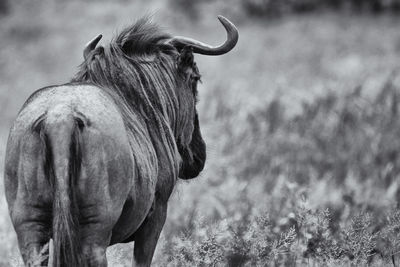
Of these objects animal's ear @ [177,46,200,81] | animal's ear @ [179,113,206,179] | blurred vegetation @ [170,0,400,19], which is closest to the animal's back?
animal's ear @ [177,46,200,81]

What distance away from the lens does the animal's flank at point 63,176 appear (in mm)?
4160

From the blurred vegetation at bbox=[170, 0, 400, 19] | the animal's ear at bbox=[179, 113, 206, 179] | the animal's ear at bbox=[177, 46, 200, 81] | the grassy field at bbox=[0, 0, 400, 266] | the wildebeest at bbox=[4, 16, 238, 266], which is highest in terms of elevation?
the wildebeest at bbox=[4, 16, 238, 266]

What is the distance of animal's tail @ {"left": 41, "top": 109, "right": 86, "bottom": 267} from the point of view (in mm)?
4160

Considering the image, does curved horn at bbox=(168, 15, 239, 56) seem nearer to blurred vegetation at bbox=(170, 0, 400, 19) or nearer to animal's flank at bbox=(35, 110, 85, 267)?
animal's flank at bbox=(35, 110, 85, 267)

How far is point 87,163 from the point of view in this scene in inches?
168

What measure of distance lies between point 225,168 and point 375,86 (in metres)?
6.51

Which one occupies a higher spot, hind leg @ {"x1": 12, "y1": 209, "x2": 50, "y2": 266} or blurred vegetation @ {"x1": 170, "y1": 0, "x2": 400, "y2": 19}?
hind leg @ {"x1": 12, "y1": 209, "x2": 50, "y2": 266}

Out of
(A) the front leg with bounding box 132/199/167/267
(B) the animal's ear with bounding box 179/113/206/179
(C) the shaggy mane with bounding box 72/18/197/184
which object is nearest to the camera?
(C) the shaggy mane with bounding box 72/18/197/184

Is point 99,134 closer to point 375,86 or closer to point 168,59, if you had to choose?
point 168,59

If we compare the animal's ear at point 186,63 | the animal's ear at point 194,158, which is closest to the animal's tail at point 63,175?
the animal's ear at point 186,63

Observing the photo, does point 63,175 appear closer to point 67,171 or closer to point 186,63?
point 67,171

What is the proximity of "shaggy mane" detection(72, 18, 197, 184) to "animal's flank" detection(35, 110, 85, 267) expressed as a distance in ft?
1.97

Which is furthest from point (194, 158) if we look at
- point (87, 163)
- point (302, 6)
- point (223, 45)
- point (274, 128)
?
point (302, 6)

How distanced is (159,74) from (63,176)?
1675mm
